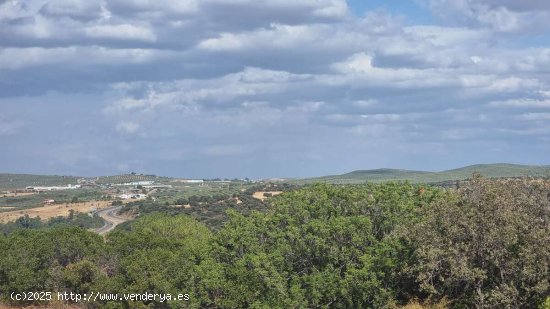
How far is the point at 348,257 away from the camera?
33.5 metres

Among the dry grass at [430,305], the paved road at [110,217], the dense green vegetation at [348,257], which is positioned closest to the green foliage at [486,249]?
the dense green vegetation at [348,257]

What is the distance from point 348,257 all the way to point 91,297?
18465 millimetres

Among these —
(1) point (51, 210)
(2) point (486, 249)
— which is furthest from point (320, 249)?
(1) point (51, 210)

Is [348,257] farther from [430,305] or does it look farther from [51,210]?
[51,210]

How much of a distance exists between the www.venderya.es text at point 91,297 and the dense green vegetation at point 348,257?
39cm

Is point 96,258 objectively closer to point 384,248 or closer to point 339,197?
point 339,197

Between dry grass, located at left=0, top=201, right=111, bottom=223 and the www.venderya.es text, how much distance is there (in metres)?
90.3

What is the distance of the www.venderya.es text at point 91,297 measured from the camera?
128 ft

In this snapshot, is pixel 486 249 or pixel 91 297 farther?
pixel 91 297

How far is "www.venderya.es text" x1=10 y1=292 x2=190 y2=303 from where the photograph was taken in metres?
39.1

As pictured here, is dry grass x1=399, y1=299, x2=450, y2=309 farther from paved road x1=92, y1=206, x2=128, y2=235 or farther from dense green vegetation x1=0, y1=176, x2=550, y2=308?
paved road x1=92, y1=206, x2=128, y2=235

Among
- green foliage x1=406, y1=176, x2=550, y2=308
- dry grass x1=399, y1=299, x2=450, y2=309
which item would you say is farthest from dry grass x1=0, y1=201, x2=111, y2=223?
green foliage x1=406, y1=176, x2=550, y2=308

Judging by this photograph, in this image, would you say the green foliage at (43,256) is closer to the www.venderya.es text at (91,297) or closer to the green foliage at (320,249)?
the www.venderya.es text at (91,297)

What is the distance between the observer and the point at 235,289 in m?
34.5
